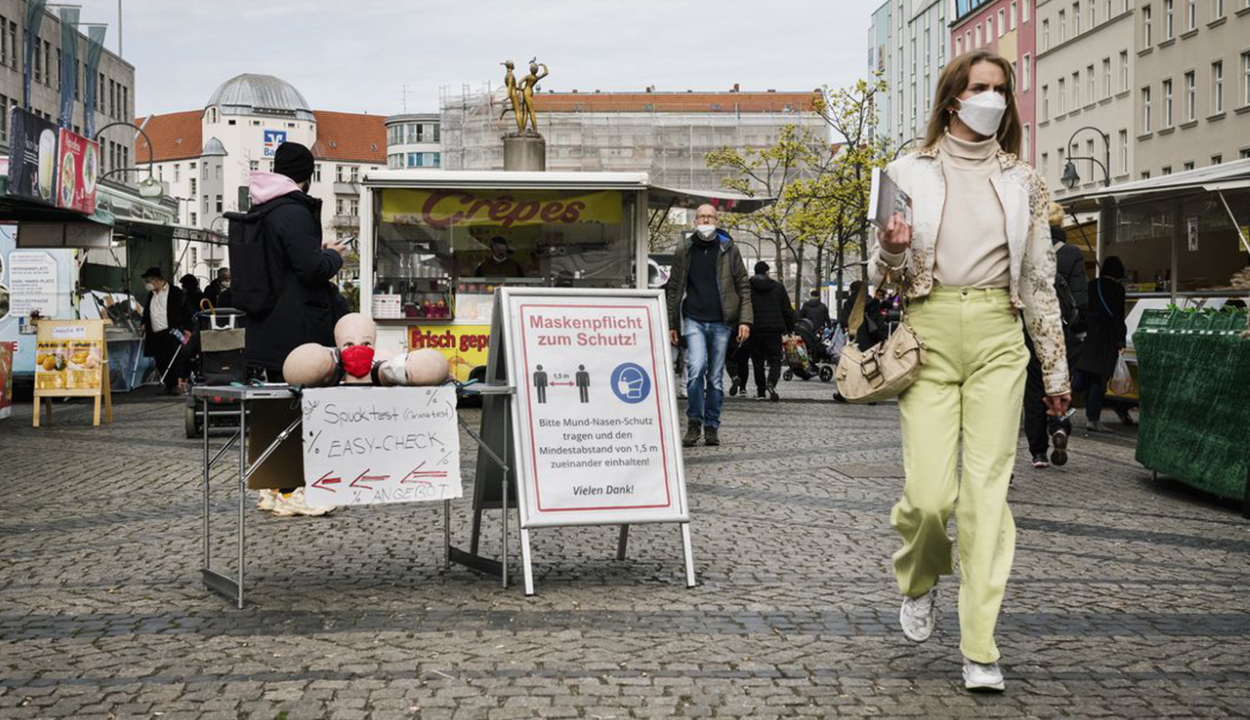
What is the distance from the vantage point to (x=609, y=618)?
253 inches

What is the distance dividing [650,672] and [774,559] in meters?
2.49

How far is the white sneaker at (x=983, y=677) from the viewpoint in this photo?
5176 millimetres

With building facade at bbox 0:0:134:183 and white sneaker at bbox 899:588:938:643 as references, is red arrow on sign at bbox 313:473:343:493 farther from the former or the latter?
building facade at bbox 0:0:134:183

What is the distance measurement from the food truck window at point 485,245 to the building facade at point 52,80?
1481 inches

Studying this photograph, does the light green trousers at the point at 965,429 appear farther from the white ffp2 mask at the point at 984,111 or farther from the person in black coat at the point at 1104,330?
the person in black coat at the point at 1104,330

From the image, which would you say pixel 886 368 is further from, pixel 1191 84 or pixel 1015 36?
pixel 1015 36

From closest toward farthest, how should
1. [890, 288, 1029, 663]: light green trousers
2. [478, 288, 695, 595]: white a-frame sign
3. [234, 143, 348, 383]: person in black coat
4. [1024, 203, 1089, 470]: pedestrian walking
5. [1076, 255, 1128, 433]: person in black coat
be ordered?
[890, 288, 1029, 663]: light green trousers, [478, 288, 695, 595]: white a-frame sign, [234, 143, 348, 383]: person in black coat, [1024, 203, 1089, 470]: pedestrian walking, [1076, 255, 1128, 433]: person in black coat

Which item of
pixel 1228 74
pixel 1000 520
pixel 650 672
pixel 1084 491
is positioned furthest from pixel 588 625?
pixel 1228 74

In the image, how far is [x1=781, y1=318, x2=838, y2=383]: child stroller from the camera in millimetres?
29672

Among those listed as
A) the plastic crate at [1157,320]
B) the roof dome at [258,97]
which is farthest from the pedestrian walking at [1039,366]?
the roof dome at [258,97]

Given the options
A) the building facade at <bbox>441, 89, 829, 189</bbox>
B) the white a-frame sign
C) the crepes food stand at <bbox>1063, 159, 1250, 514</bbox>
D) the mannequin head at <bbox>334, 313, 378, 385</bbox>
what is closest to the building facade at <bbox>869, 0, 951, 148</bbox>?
the building facade at <bbox>441, 89, 829, 189</bbox>

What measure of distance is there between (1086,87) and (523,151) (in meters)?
49.2

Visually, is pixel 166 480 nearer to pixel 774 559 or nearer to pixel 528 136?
pixel 774 559

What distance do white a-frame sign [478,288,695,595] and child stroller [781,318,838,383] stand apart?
2228cm
